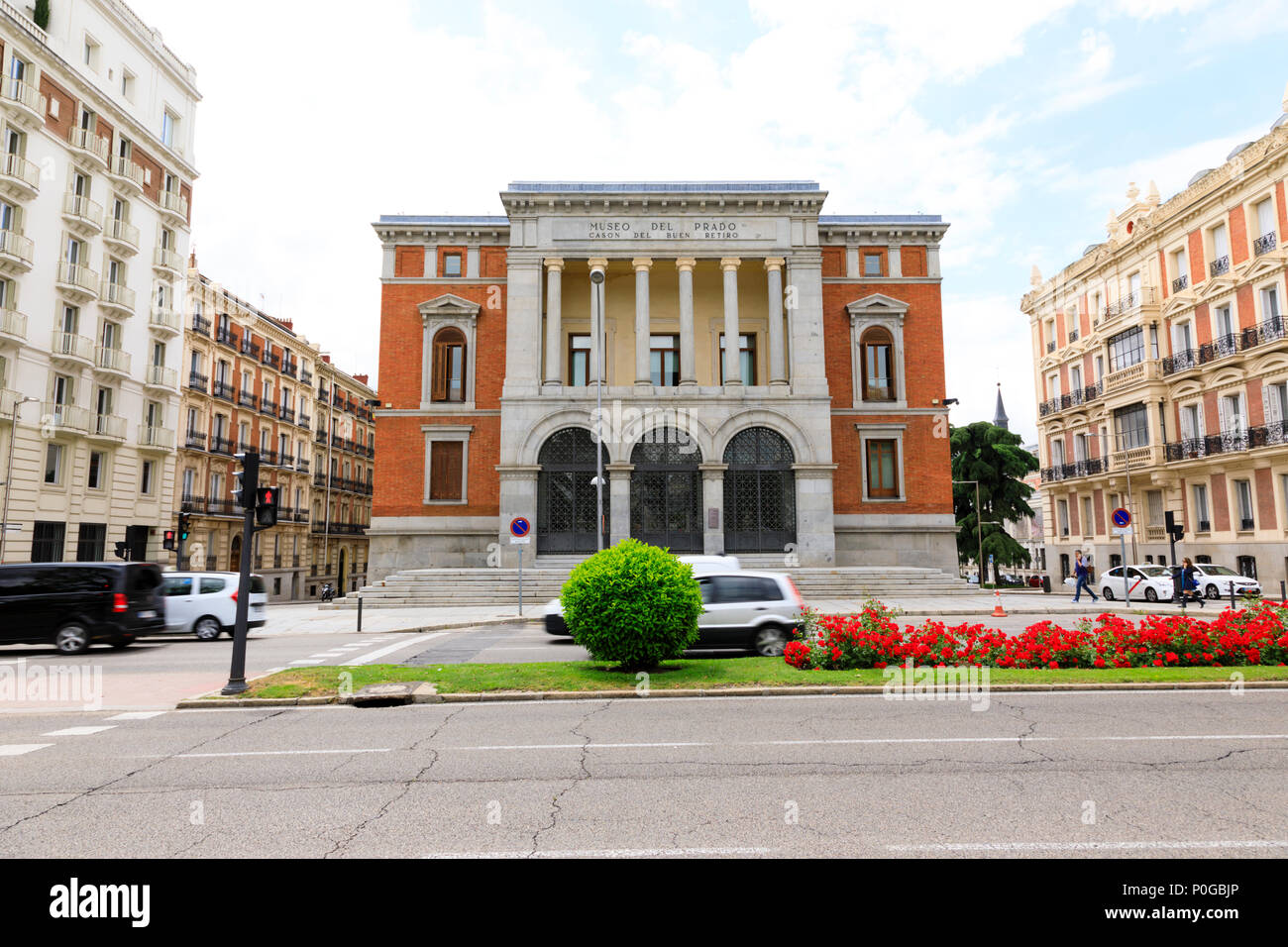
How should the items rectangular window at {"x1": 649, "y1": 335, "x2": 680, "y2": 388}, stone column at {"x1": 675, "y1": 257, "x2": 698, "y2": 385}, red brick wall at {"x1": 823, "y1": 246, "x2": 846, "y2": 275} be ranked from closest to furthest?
stone column at {"x1": 675, "y1": 257, "x2": 698, "y2": 385} → red brick wall at {"x1": 823, "y1": 246, "x2": 846, "y2": 275} → rectangular window at {"x1": 649, "y1": 335, "x2": 680, "y2": 388}

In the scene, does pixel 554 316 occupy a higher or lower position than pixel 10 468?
higher

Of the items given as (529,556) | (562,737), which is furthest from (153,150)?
(562,737)

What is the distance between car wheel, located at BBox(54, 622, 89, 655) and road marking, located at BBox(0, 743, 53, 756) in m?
9.51

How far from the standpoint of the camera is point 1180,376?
124 ft

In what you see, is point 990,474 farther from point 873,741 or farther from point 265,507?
point 265,507

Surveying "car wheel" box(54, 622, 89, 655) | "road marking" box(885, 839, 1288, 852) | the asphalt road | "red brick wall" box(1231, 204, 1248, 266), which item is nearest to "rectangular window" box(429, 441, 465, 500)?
"car wheel" box(54, 622, 89, 655)

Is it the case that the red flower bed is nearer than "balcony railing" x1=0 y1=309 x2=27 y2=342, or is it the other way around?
the red flower bed

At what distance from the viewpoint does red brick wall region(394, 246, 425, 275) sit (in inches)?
1442

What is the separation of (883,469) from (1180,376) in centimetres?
1643

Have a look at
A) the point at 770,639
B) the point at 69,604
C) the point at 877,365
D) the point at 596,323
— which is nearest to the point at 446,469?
the point at 596,323

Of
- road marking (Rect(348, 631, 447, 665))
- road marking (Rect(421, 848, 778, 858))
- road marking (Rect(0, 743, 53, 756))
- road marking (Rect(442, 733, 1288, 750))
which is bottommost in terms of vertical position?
road marking (Rect(348, 631, 447, 665))

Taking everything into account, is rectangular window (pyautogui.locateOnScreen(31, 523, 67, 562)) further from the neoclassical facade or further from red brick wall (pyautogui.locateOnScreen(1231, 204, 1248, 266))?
red brick wall (pyautogui.locateOnScreen(1231, 204, 1248, 266))

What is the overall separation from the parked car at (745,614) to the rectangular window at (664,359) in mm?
23818

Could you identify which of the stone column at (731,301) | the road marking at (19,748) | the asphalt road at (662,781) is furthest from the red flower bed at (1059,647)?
the stone column at (731,301)
